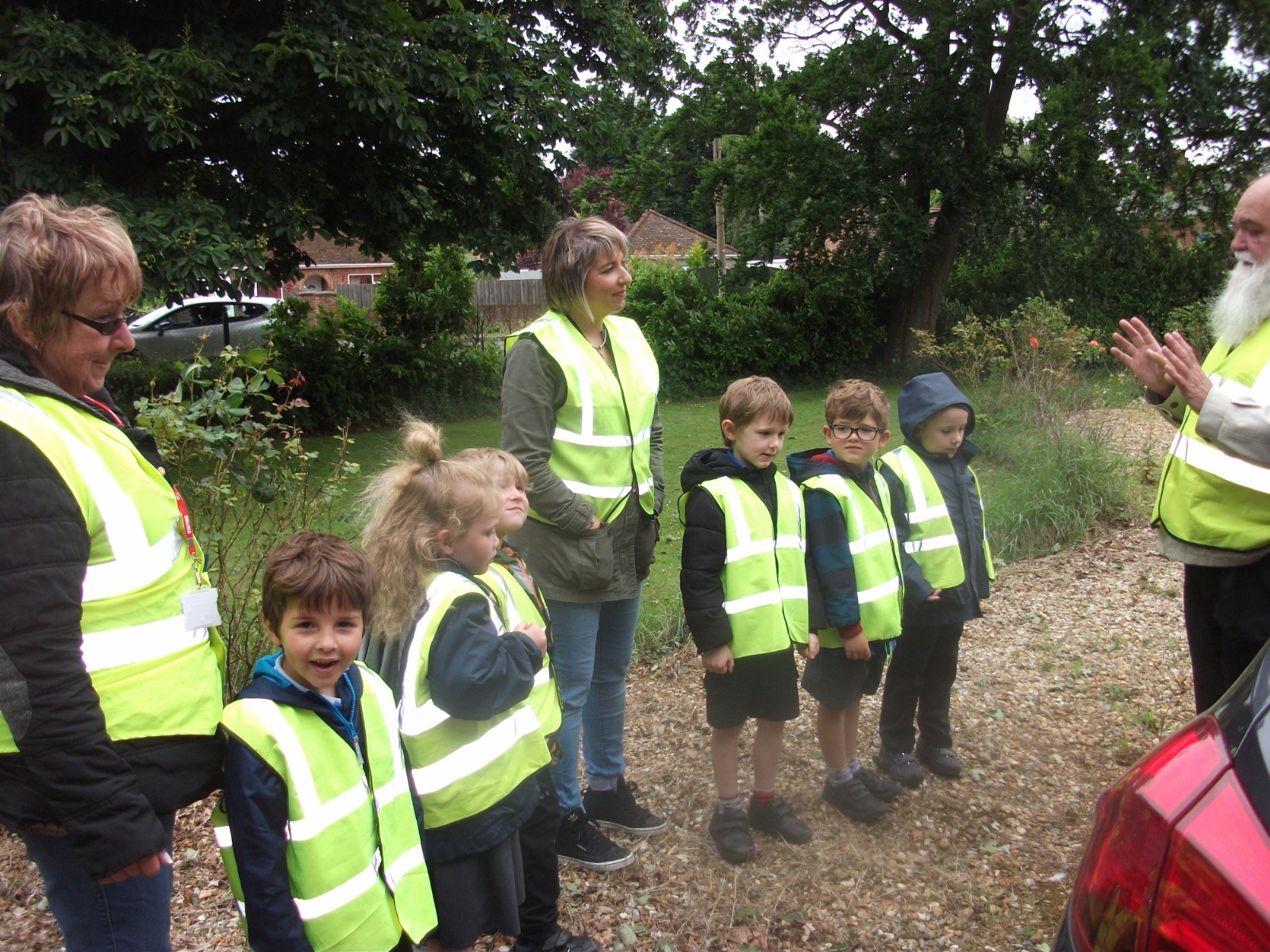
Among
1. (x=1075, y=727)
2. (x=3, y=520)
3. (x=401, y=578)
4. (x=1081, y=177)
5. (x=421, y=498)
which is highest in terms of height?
(x=1081, y=177)

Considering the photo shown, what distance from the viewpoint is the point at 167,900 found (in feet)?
6.39

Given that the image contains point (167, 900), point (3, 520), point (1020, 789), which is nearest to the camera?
point (3, 520)

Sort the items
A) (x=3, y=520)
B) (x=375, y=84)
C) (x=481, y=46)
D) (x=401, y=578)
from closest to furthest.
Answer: (x=3, y=520) → (x=401, y=578) → (x=375, y=84) → (x=481, y=46)

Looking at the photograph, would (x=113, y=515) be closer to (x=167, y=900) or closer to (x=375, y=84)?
(x=167, y=900)

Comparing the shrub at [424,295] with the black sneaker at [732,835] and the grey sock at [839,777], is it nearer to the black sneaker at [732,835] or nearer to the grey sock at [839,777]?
the grey sock at [839,777]

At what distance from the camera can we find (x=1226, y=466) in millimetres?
2660

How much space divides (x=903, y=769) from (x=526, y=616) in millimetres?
1961

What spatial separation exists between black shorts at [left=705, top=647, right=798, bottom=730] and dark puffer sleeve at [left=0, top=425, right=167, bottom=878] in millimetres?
1989

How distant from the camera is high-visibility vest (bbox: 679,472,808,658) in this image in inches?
127

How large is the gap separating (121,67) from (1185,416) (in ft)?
28.9

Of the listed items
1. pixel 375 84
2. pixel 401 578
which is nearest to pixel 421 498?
pixel 401 578

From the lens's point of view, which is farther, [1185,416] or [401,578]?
[1185,416]

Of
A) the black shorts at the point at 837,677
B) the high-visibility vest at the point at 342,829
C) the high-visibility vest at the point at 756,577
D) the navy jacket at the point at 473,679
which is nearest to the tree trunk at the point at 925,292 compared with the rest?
the black shorts at the point at 837,677

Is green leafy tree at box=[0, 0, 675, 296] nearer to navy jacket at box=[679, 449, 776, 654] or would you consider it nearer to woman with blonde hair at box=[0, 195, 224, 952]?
navy jacket at box=[679, 449, 776, 654]
